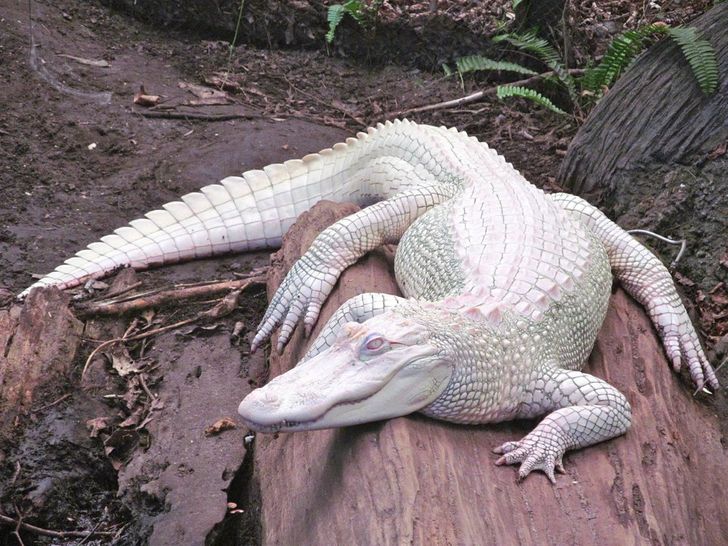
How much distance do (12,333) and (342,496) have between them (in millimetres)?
2413

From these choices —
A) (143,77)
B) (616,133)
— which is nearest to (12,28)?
(143,77)

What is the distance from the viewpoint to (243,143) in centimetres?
622

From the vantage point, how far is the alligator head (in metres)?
2.45

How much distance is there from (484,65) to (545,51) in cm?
54

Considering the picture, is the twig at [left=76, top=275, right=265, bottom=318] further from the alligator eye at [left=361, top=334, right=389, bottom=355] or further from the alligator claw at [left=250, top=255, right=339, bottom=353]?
the alligator eye at [left=361, top=334, right=389, bottom=355]

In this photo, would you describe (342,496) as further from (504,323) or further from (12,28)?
(12,28)

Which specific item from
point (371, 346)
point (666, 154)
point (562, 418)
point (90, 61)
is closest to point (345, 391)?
point (371, 346)

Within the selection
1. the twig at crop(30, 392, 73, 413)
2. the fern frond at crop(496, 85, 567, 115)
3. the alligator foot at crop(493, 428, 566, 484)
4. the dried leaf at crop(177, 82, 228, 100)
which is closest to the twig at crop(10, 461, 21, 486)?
the twig at crop(30, 392, 73, 413)

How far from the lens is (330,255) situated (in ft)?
12.8

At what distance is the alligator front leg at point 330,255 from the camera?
3828 mm

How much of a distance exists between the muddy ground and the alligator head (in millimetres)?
1008

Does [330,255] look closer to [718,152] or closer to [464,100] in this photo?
[718,152]

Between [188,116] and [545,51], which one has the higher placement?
[545,51]

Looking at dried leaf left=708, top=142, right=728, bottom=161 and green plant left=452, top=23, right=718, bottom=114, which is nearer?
dried leaf left=708, top=142, right=728, bottom=161
